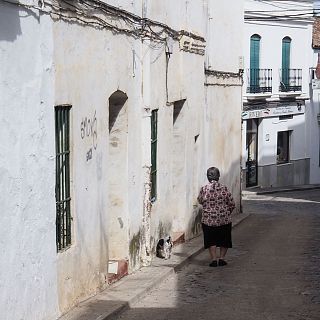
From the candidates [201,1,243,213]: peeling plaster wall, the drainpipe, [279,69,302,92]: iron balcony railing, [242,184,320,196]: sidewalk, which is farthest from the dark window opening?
[279,69,302,92]: iron balcony railing

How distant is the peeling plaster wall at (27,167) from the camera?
640 cm

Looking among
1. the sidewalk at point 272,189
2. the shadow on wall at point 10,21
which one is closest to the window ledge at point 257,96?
the sidewalk at point 272,189

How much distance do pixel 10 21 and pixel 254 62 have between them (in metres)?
26.7

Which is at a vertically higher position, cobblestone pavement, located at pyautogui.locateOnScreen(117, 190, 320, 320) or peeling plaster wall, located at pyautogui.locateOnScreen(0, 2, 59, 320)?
peeling plaster wall, located at pyautogui.locateOnScreen(0, 2, 59, 320)

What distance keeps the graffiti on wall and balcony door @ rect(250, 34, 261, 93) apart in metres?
23.7

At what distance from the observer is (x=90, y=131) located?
8.80m

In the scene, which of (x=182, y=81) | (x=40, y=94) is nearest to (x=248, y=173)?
(x=182, y=81)

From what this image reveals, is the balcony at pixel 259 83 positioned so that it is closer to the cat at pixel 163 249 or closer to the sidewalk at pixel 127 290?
the sidewalk at pixel 127 290

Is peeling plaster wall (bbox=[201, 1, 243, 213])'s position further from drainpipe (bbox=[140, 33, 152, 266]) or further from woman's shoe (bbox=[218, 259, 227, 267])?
drainpipe (bbox=[140, 33, 152, 266])

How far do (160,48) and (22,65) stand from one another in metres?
5.82

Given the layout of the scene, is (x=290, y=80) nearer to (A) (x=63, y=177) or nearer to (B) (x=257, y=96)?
(B) (x=257, y=96)

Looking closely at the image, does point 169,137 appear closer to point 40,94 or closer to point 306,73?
point 40,94

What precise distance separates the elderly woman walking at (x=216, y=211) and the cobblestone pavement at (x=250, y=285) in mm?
457

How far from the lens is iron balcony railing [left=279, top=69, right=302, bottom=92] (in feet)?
112
